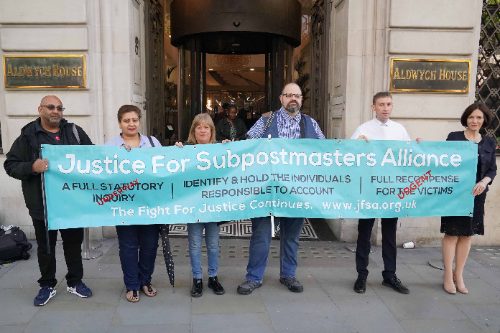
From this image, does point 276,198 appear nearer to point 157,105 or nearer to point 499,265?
point 499,265

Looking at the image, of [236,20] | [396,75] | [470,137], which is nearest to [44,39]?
[236,20]

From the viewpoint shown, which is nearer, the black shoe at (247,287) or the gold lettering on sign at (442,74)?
the black shoe at (247,287)

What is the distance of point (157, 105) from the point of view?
843cm

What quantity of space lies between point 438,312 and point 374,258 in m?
1.60

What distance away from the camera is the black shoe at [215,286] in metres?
4.26

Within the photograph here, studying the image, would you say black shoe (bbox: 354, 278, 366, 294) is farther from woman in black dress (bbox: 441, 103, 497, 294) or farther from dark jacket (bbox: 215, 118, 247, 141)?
dark jacket (bbox: 215, 118, 247, 141)

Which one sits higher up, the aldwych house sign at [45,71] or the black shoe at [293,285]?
the aldwych house sign at [45,71]

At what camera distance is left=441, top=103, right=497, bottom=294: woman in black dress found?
4.32 metres

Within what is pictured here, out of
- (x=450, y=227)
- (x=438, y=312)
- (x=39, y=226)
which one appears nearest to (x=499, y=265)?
(x=450, y=227)

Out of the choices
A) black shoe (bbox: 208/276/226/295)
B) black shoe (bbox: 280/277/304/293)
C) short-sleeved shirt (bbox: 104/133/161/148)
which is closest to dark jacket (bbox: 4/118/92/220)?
short-sleeved shirt (bbox: 104/133/161/148)

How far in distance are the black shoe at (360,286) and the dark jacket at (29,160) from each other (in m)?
3.31

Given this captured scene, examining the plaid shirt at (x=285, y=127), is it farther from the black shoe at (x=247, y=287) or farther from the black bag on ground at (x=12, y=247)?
the black bag on ground at (x=12, y=247)

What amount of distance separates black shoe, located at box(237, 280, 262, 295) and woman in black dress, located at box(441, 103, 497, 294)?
6.89ft

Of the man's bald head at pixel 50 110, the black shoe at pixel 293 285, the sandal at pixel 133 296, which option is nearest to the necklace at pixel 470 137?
the black shoe at pixel 293 285
